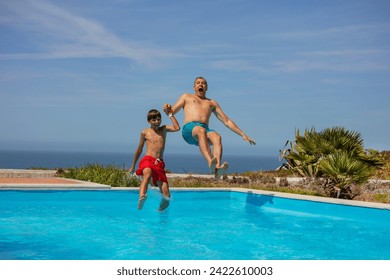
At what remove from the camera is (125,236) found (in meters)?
9.62

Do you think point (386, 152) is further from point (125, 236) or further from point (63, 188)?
point (125, 236)

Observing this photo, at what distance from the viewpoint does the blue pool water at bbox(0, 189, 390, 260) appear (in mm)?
8422

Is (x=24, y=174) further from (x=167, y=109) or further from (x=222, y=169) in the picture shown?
(x=222, y=169)

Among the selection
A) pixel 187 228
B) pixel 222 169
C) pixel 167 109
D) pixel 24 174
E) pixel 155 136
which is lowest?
pixel 187 228

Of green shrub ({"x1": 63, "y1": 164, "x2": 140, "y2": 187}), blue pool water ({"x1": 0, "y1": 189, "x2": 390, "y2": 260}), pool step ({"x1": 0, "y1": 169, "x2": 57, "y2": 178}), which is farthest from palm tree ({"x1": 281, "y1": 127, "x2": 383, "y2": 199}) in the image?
pool step ({"x1": 0, "y1": 169, "x2": 57, "y2": 178})

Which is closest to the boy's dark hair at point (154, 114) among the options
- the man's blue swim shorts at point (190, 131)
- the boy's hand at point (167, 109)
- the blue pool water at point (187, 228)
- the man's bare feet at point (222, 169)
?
the boy's hand at point (167, 109)

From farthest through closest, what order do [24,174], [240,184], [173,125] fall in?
[24,174], [240,184], [173,125]

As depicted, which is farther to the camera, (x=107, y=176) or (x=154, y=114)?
(x=107, y=176)

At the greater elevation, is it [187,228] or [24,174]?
[24,174]

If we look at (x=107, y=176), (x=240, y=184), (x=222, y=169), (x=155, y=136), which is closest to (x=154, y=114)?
(x=155, y=136)

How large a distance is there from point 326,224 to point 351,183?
3538 millimetres

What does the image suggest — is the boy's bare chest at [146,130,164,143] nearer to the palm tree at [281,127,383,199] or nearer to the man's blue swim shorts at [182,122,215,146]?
the man's blue swim shorts at [182,122,215,146]

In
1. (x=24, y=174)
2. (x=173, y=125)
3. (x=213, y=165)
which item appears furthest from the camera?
(x=24, y=174)

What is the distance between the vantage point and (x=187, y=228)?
10.7 meters
